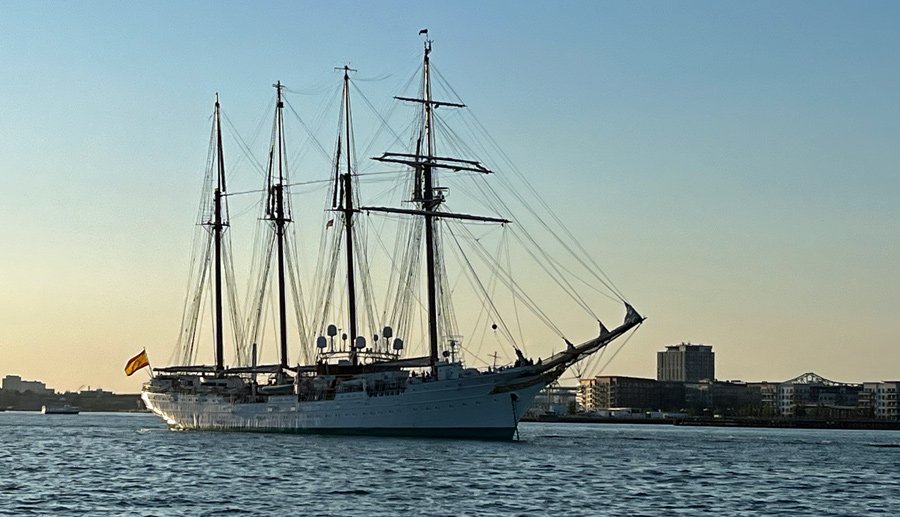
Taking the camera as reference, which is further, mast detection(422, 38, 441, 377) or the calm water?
mast detection(422, 38, 441, 377)

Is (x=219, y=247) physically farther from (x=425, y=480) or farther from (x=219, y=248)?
(x=425, y=480)

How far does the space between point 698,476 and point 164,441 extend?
5475 cm

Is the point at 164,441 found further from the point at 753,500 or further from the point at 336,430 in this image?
the point at 753,500

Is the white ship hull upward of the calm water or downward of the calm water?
upward

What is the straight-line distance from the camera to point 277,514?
5553cm

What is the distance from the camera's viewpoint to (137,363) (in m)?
141

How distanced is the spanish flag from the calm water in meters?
30.7

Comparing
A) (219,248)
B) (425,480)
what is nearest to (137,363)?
(219,248)

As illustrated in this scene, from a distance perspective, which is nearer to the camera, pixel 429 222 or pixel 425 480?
pixel 425 480

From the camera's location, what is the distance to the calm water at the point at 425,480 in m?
59.3

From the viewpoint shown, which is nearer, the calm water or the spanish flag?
the calm water

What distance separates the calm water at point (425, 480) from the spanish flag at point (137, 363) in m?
30.7

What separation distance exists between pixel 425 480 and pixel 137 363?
77.2 meters

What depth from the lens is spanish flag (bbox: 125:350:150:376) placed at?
14000 cm
